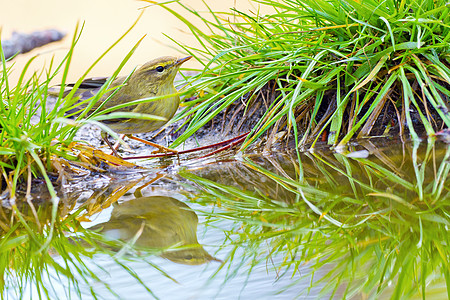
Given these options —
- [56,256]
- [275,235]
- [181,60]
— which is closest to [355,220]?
[275,235]

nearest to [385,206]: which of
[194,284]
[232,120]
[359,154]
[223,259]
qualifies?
[223,259]

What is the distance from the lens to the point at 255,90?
3.84 meters

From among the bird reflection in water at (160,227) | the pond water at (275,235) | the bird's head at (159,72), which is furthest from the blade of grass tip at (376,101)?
the bird's head at (159,72)

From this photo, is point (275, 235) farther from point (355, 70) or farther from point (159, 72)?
point (159, 72)

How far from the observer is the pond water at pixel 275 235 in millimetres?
1282

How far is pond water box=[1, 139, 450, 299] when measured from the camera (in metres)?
1.28

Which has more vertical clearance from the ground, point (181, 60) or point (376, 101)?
point (181, 60)

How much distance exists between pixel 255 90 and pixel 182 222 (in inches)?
79.9

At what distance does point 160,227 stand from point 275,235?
1.53 feet

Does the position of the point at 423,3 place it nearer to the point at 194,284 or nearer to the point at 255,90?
the point at 255,90

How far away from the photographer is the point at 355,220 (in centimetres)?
172

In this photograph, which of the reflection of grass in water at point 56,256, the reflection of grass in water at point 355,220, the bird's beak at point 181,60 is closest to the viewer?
the reflection of grass in water at point 355,220

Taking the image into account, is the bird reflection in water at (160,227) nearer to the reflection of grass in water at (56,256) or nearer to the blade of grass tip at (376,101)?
the reflection of grass in water at (56,256)

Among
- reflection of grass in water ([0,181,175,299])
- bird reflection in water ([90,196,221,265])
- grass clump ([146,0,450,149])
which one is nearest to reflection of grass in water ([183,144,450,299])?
bird reflection in water ([90,196,221,265])
